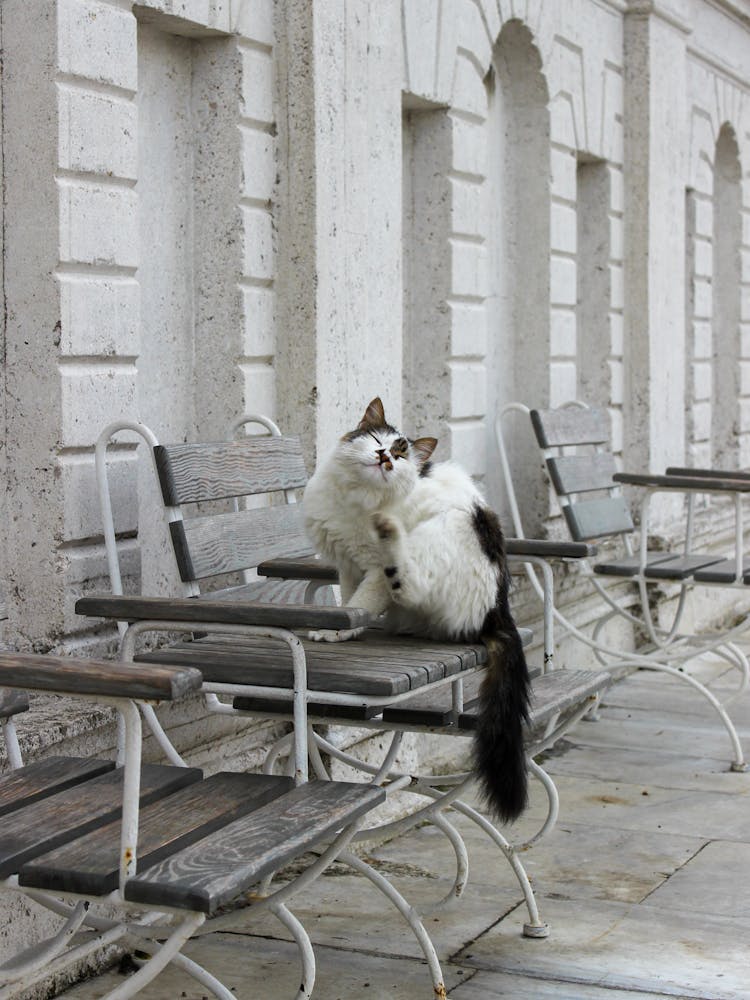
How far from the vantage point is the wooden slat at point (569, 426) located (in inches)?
260

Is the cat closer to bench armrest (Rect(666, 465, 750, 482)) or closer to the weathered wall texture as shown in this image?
the weathered wall texture

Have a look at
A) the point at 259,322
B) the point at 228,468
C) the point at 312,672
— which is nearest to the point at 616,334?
the point at 259,322

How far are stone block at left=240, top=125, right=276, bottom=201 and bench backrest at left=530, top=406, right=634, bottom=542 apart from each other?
211cm

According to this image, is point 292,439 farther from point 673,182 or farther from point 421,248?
point 673,182

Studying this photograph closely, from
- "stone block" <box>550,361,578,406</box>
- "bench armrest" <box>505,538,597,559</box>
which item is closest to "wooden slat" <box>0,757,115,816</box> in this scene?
"bench armrest" <box>505,538,597,559</box>

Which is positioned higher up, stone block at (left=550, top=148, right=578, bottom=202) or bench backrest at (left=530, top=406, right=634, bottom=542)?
stone block at (left=550, top=148, right=578, bottom=202)

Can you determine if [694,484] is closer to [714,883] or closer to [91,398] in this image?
[714,883]

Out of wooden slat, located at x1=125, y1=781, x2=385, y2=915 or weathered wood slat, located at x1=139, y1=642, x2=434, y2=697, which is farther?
weathered wood slat, located at x1=139, y1=642, x2=434, y2=697

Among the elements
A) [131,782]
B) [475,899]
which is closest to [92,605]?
[131,782]

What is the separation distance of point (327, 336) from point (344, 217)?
0.41 metres

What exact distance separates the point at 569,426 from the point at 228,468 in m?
3.13

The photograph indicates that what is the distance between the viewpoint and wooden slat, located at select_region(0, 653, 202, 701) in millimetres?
2330

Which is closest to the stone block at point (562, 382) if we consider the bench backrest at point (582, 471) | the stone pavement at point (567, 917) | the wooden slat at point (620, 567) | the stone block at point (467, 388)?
the bench backrest at point (582, 471)

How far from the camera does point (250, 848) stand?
248 centimetres
